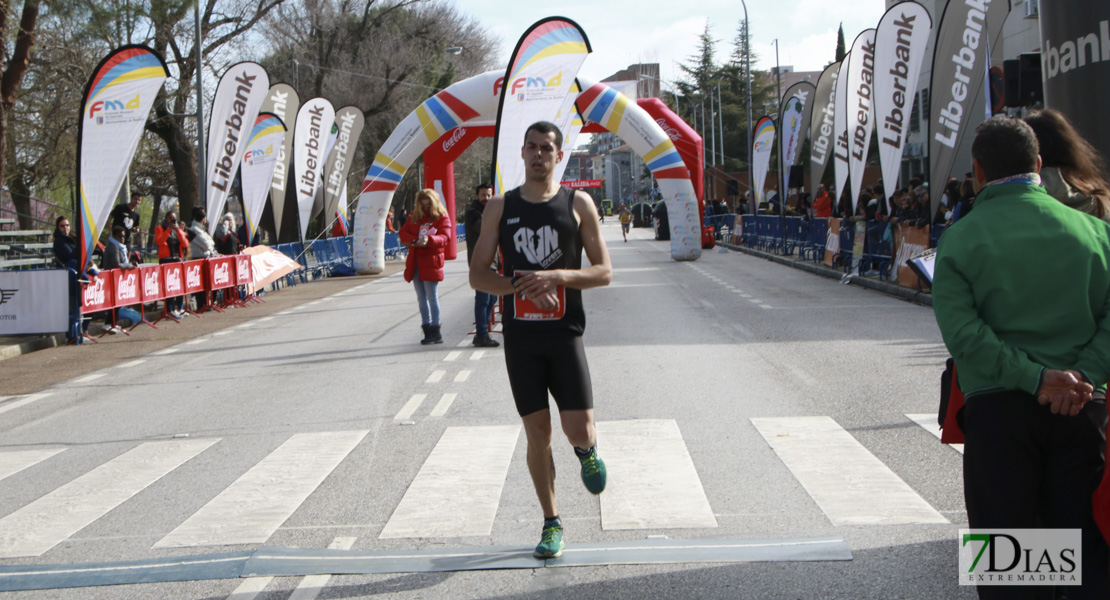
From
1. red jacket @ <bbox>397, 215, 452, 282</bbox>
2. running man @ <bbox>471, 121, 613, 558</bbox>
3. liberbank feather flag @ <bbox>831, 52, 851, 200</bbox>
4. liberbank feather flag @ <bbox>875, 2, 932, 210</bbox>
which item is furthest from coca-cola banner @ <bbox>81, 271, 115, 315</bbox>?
liberbank feather flag @ <bbox>831, 52, 851, 200</bbox>

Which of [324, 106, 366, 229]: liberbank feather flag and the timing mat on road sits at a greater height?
[324, 106, 366, 229]: liberbank feather flag

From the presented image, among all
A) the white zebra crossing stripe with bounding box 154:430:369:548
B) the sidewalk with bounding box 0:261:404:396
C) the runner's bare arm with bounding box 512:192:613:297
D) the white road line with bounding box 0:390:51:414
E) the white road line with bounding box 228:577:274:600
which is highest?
the runner's bare arm with bounding box 512:192:613:297

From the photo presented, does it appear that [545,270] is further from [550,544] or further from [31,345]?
[31,345]

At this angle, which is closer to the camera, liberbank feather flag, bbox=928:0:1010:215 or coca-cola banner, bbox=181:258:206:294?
liberbank feather flag, bbox=928:0:1010:215

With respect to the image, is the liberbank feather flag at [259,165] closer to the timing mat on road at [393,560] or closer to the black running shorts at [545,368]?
the timing mat on road at [393,560]

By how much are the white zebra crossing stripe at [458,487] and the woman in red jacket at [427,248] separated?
513 centimetres

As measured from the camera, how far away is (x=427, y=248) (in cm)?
1279

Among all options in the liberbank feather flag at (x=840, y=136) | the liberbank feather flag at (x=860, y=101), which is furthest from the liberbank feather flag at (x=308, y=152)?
the liberbank feather flag at (x=860, y=101)

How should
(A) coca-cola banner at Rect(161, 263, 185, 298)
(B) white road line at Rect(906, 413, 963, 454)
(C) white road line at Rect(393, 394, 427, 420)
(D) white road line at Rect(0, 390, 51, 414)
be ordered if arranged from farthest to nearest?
(A) coca-cola banner at Rect(161, 263, 185, 298) < (D) white road line at Rect(0, 390, 51, 414) < (C) white road line at Rect(393, 394, 427, 420) < (B) white road line at Rect(906, 413, 963, 454)

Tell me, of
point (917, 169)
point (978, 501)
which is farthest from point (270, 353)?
point (917, 169)

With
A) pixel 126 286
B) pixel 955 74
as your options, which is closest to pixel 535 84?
pixel 955 74

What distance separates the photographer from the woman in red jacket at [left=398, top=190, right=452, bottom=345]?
12.5 m

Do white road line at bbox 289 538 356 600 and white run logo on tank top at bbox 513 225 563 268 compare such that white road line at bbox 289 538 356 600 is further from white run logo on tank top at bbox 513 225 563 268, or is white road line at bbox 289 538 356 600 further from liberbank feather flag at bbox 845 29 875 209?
liberbank feather flag at bbox 845 29 875 209

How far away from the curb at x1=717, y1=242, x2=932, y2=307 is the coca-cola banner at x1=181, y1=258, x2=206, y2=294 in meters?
12.2
